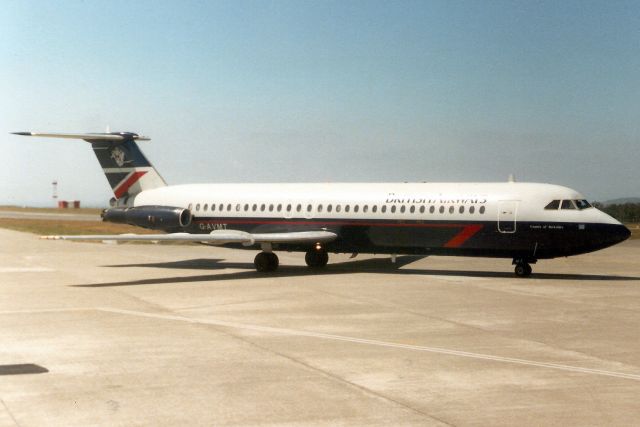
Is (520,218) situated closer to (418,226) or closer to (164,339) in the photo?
(418,226)

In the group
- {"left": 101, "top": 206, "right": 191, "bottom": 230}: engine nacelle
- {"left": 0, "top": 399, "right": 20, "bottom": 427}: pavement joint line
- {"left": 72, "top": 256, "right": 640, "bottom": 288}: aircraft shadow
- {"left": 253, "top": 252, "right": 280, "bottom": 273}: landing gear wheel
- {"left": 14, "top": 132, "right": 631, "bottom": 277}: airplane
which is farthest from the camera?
{"left": 101, "top": 206, "right": 191, "bottom": 230}: engine nacelle

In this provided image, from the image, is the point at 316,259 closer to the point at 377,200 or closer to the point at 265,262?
the point at 265,262

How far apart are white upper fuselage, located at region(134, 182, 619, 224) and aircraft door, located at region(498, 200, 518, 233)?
7cm

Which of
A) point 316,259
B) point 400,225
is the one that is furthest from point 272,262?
point 400,225

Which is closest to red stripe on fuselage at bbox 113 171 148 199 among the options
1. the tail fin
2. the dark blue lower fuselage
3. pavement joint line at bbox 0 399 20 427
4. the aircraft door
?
the tail fin

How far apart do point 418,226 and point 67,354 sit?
14205mm

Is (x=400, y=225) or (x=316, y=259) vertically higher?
(x=400, y=225)

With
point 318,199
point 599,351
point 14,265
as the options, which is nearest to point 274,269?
point 318,199

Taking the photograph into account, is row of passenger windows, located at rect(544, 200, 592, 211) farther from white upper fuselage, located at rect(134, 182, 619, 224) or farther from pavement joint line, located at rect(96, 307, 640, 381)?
pavement joint line, located at rect(96, 307, 640, 381)

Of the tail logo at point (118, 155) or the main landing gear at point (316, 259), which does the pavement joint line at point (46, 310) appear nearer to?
the main landing gear at point (316, 259)

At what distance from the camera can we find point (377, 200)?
25.2 m

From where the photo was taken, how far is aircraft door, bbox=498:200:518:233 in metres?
22.9

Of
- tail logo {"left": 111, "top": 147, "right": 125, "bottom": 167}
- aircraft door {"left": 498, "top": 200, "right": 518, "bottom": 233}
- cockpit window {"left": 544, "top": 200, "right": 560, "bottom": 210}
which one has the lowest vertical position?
aircraft door {"left": 498, "top": 200, "right": 518, "bottom": 233}

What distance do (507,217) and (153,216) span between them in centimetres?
1268
